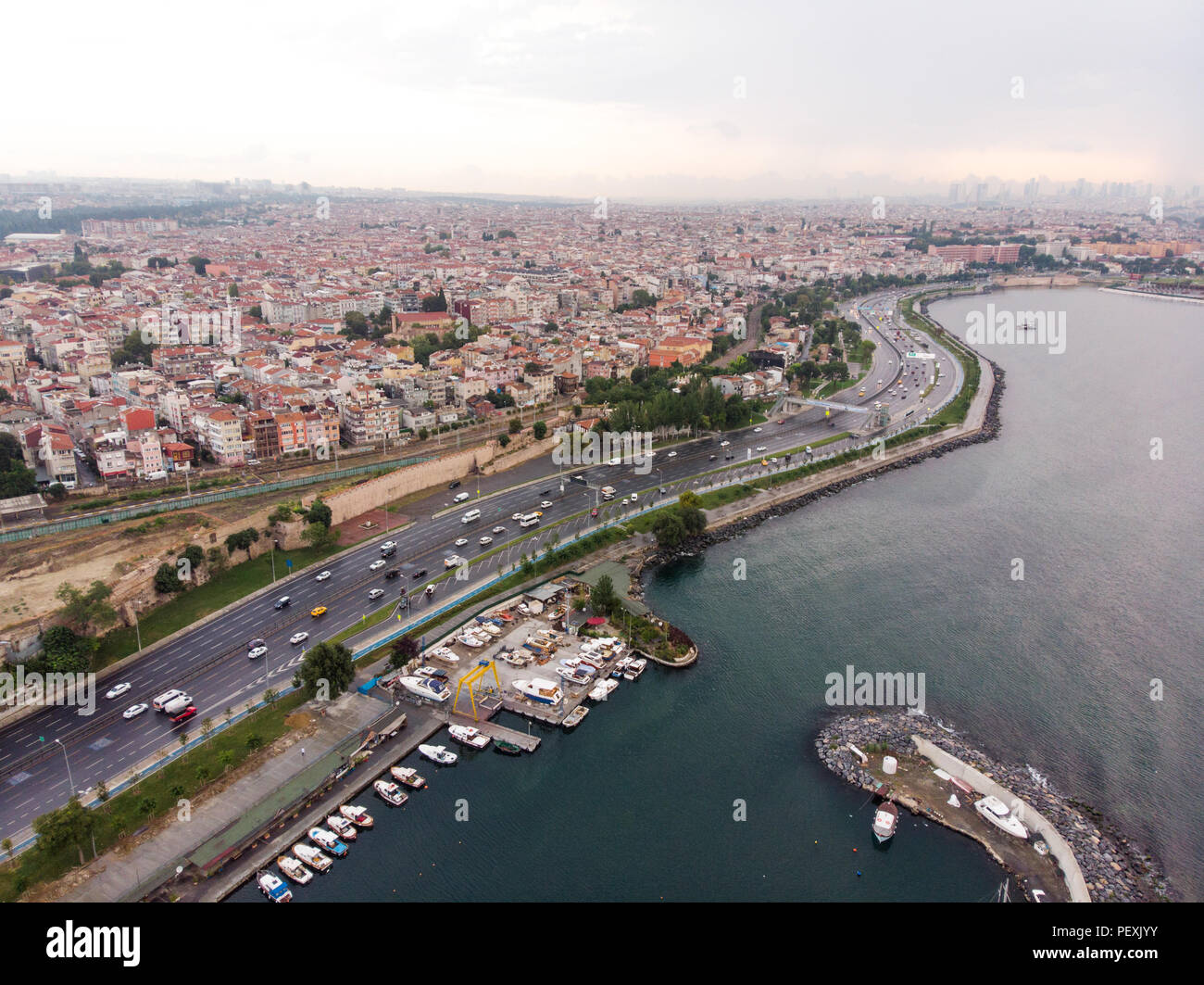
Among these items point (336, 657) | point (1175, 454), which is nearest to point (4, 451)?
point (336, 657)

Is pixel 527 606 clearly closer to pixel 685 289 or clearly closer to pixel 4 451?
pixel 4 451

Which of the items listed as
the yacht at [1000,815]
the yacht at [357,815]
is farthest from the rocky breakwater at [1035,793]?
the yacht at [357,815]

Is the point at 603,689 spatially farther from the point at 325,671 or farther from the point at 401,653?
the point at 325,671

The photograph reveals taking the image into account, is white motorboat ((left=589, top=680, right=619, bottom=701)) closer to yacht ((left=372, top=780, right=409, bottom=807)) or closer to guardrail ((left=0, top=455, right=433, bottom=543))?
yacht ((left=372, top=780, right=409, bottom=807))

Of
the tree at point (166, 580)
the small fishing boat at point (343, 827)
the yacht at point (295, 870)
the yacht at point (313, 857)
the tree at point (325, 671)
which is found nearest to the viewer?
the yacht at point (295, 870)

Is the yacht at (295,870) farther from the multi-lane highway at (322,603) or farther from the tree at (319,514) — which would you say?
the tree at (319,514)

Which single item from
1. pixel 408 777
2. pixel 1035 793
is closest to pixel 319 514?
pixel 408 777

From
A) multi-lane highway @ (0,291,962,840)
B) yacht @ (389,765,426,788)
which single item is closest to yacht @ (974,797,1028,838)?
yacht @ (389,765,426,788)
